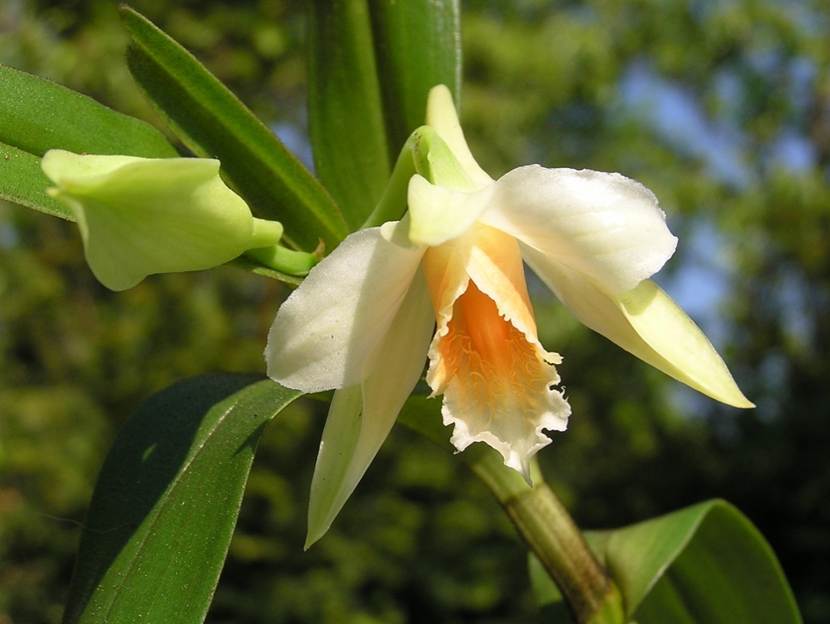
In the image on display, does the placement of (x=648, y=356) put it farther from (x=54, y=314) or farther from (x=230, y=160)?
(x=54, y=314)

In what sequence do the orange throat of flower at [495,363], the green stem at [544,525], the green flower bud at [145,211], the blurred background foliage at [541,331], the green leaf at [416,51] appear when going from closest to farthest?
the green flower bud at [145,211]
the orange throat of flower at [495,363]
the green stem at [544,525]
the green leaf at [416,51]
the blurred background foliage at [541,331]

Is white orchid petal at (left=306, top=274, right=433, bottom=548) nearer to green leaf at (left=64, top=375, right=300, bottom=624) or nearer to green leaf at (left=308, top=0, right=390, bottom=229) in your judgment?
green leaf at (left=64, top=375, right=300, bottom=624)

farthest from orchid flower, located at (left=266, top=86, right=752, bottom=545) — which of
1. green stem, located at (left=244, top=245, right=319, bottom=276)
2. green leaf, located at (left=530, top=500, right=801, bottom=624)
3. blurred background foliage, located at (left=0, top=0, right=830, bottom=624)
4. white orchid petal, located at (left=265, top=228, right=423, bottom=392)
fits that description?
blurred background foliage, located at (left=0, top=0, right=830, bottom=624)

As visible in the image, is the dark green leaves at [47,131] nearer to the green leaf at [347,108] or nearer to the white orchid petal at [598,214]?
the green leaf at [347,108]

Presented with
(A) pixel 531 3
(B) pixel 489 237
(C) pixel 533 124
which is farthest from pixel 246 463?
(A) pixel 531 3

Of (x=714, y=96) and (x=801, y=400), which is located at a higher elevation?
(x=714, y=96)

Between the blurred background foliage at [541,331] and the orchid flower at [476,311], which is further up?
the orchid flower at [476,311]

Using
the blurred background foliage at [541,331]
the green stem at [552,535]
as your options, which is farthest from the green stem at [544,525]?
the blurred background foliage at [541,331]
